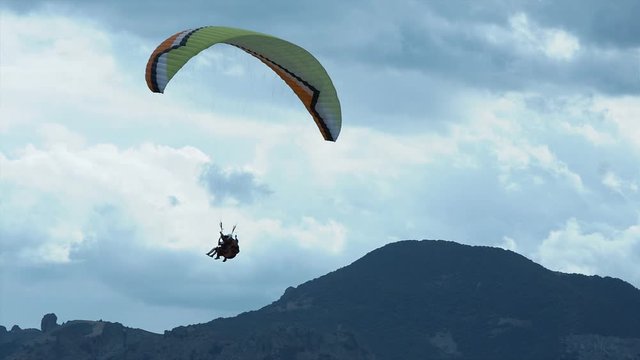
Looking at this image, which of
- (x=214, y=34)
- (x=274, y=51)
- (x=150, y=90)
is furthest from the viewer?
(x=274, y=51)

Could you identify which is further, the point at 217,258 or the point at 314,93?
the point at 314,93

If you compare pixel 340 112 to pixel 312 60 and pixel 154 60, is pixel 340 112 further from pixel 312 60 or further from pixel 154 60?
pixel 154 60

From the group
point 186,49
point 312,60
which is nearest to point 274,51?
point 312,60

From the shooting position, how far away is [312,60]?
68.6 metres

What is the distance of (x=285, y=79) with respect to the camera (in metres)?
71.1

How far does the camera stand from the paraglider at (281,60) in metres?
59.6

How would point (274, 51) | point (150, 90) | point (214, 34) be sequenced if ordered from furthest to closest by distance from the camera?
point (274, 51), point (214, 34), point (150, 90)

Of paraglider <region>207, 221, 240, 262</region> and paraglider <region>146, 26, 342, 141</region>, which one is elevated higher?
paraglider <region>146, 26, 342, 141</region>

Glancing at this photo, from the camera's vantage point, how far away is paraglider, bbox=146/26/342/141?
195 feet

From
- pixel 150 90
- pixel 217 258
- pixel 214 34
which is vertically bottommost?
pixel 217 258

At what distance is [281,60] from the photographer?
68875 mm

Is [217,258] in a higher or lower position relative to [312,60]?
lower

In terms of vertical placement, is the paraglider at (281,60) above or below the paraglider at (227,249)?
above

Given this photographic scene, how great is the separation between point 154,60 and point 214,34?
4.51 meters
